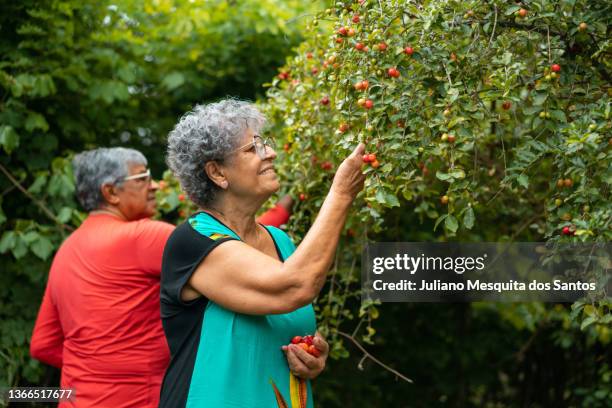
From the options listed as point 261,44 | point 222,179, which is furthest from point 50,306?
point 261,44

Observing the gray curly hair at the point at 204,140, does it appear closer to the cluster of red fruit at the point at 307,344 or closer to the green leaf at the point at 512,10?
the cluster of red fruit at the point at 307,344

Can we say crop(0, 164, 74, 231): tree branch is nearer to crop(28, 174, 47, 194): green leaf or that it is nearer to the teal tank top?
crop(28, 174, 47, 194): green leaf

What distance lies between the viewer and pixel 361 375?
498cm

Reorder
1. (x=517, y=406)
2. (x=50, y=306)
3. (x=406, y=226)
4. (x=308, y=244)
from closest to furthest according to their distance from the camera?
(x=308, y=244) < (x=50, y=306) < (x=406, y=226) < (x=517, y=406)

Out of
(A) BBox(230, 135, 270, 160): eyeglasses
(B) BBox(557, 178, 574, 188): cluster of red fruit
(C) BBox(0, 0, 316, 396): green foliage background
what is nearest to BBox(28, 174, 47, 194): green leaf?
(C) BBox(0, 0, 316, 396): green foliage background

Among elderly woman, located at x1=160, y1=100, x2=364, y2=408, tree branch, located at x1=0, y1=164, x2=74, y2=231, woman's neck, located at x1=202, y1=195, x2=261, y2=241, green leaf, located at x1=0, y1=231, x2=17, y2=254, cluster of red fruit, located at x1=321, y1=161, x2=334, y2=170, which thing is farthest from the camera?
tree branch, located at x1=0, y1=164, x2=74, y2=231

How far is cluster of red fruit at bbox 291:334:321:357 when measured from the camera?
219 cm

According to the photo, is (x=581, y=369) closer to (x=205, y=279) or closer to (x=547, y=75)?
(x=547, y=75)

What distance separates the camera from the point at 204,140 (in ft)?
7.36

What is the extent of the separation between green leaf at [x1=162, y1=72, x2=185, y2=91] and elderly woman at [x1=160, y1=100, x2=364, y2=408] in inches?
97.3

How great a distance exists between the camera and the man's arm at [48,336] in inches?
Result: 127

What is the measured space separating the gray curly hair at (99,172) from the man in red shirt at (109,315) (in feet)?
0.60

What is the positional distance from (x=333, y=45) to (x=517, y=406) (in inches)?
143

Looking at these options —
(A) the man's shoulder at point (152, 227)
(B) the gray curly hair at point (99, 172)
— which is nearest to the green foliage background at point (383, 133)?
(B) the gray curly hair at point (99, 172)
